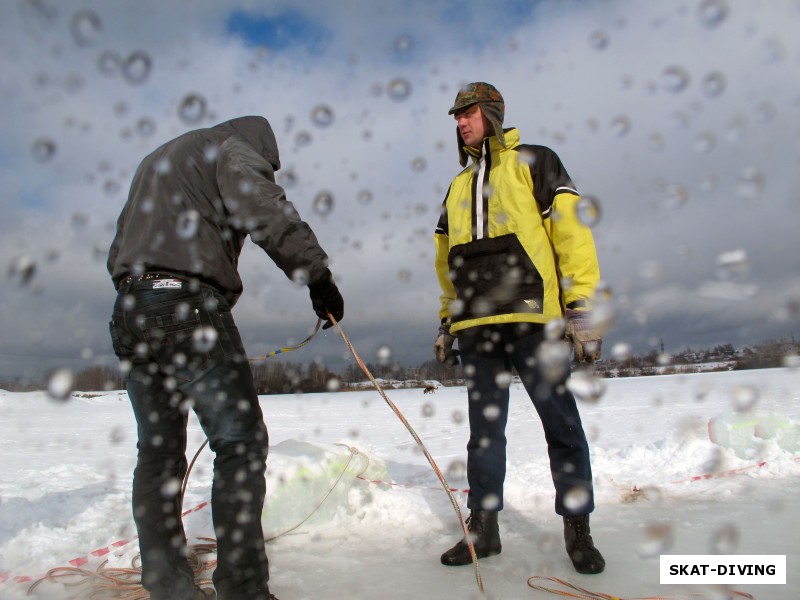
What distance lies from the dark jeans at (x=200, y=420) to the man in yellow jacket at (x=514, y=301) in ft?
3.17

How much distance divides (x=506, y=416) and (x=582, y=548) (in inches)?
23.6

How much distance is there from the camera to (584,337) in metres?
2.20

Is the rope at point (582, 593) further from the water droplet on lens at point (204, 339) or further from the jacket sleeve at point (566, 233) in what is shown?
the water droplet on lens at point (204, 339)

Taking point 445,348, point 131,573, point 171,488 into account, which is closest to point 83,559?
point 131,573

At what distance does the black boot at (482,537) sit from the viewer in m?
2.22

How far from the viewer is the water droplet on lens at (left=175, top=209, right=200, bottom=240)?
1.81 metres

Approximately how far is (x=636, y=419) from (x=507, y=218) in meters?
7.77

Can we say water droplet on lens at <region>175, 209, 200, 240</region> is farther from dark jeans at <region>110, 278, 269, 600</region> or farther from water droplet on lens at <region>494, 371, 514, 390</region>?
water droplet on lens at <region>494, 371, 514, 390</region>

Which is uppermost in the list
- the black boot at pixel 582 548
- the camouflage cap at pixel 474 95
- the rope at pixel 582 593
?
the camouflage cap at pixel 474 95

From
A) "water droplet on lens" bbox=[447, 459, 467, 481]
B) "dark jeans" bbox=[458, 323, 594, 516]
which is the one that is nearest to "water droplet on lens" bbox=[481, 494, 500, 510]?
"dark jeans" bbox=[458, 323, 594, 516]

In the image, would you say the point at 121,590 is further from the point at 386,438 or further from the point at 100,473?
the point at 386,438

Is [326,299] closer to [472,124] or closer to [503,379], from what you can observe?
[503,379]

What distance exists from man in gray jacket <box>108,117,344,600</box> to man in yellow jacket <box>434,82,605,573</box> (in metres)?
0.81

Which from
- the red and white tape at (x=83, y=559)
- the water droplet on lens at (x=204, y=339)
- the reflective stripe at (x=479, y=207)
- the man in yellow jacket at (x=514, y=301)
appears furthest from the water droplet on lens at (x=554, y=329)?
the red and white tape at (x=83, y=559)
